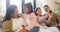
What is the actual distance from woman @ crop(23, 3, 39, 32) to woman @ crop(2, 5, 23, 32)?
0.21 ft

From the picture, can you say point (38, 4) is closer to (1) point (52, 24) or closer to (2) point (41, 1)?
(2) point (41, 1)

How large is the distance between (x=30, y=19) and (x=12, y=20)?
19 cm

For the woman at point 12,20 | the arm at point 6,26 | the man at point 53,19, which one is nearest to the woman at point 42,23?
the man at point 53,19

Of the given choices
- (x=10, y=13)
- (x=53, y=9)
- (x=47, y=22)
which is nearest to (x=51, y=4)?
(x=53, y=9)

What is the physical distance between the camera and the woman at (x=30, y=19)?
1.25 m

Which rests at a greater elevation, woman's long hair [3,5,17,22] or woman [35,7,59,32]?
woman's long hair [3,5,17,22]

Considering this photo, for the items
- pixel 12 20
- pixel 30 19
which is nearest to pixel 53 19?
pixel 30 19

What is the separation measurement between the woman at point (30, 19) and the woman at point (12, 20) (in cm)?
6

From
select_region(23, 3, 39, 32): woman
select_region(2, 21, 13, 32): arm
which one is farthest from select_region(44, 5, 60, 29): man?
select_region(2, 21, 13, 32): arm

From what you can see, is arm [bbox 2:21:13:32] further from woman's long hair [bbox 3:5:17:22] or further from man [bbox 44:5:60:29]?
man [bbox 44:5:60:29]

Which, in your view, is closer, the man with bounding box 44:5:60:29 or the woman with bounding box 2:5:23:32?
the woman with bounding box 2:5:23:32

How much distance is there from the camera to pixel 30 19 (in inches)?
49.7

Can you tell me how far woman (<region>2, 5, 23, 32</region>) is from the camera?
3.98 ft

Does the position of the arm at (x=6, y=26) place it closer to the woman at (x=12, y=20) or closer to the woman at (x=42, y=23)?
the woman at (x=12, y=20)
